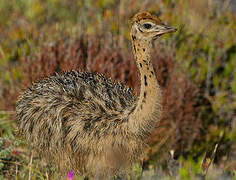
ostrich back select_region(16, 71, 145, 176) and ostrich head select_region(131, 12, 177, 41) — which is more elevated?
ostrich head select_region(131, 12, 177, 41)

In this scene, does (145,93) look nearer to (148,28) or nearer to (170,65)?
(148,28)

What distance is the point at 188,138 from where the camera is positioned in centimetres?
728

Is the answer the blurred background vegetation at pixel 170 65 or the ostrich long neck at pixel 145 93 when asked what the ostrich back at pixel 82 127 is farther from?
the blurred background vegetation at pixel 170 65

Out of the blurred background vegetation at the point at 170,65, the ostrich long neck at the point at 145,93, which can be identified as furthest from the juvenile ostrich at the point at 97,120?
the blurred background vegetation at the point at 170,65

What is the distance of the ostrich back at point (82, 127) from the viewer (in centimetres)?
448

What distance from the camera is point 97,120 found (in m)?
4.53

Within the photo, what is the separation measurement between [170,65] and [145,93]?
112 inches

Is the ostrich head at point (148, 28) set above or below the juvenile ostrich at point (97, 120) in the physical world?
above

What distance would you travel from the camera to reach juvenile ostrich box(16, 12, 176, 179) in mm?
4262

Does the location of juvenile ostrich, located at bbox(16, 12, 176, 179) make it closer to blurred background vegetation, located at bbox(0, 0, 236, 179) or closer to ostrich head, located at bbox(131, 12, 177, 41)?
ostrich head, located at bbox(131, 12, 177, 41)

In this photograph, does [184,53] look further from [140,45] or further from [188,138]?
[140,45]

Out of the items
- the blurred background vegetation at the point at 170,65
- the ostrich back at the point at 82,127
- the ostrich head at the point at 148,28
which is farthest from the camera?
the blurred background vegetation at the point at 170,65

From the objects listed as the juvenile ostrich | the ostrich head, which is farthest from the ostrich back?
the ostrich head

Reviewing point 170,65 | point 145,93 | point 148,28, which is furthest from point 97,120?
point 170,65
